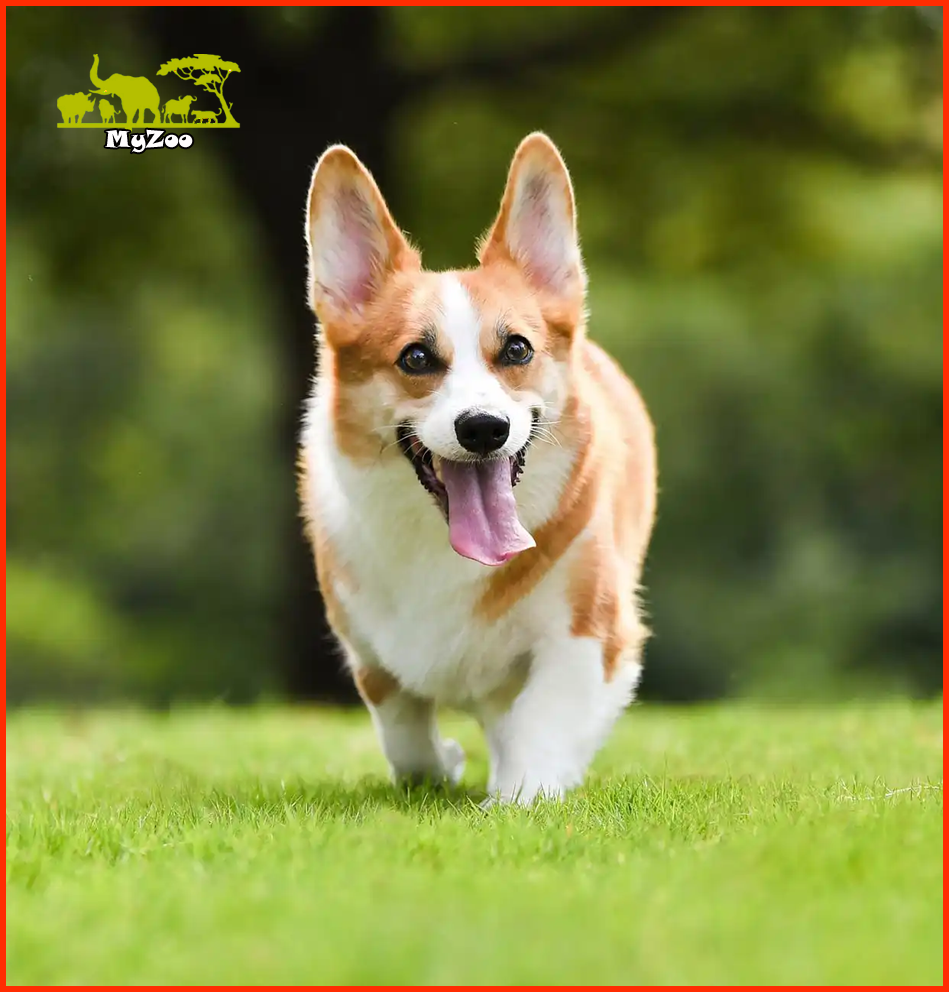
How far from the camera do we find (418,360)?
166 inches

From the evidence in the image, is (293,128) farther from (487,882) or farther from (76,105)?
(487,882)

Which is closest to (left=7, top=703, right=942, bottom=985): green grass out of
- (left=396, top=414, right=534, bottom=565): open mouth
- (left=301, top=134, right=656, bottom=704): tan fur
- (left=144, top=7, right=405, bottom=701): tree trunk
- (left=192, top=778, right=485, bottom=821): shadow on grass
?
(left=192, top=778, right=485, bottom=821): shadow on grass

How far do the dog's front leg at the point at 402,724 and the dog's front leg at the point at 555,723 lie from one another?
0.38 m

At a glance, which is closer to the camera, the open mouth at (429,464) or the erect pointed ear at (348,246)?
the open mouth at (429,464)

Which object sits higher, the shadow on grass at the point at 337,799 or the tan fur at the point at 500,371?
the tan fur at the point at 500,371

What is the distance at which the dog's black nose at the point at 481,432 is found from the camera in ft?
13.0

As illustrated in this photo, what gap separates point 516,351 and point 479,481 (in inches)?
15.4

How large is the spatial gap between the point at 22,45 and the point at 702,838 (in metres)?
8.41

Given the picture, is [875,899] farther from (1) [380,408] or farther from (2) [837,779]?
(1) [380,408]

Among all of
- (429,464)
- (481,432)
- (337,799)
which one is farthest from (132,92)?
(337,799)

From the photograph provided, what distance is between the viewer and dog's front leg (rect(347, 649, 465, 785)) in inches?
187

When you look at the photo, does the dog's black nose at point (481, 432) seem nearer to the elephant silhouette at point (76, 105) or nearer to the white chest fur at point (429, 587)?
the white chest fur at point (429, 587)

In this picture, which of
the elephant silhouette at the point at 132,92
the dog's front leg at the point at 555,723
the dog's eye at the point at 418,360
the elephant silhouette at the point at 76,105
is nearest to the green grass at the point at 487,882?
the dog's front leg at the point at 555,723

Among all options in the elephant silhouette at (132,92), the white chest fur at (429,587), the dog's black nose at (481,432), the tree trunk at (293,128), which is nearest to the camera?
the dog's black nose at (481,432)
